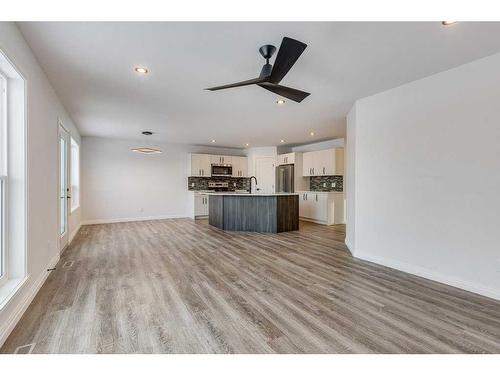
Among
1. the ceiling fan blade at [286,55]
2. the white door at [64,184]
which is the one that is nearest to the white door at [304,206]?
the ceiling fan blade at [286,55]

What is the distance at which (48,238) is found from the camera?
10.3 feet

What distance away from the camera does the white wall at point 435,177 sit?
8.42 feet

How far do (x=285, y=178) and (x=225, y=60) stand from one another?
595cm

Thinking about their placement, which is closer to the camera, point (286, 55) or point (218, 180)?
point (286, 55)

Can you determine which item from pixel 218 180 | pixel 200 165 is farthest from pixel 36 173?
pixel 218 180

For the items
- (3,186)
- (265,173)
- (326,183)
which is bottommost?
(3,186)

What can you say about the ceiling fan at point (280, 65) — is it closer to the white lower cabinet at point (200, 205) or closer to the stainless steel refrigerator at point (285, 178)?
the stainless steel refrigerator at point (285, 178)

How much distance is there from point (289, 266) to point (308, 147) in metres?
5.69

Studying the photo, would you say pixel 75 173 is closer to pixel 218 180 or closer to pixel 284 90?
pixel 218 180

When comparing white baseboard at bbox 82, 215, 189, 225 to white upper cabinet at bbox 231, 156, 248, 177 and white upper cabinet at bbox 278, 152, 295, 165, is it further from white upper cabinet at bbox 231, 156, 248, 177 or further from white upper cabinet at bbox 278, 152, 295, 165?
white upper cabinet at bbox 278, 152, 295, 165

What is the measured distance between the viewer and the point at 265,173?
8.80m

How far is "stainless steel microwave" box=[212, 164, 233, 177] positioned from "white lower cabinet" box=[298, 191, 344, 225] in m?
2.83

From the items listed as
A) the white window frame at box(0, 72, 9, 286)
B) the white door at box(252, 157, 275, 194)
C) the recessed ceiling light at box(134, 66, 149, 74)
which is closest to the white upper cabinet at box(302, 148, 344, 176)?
the white door at box(252, 157, 275, 194)
